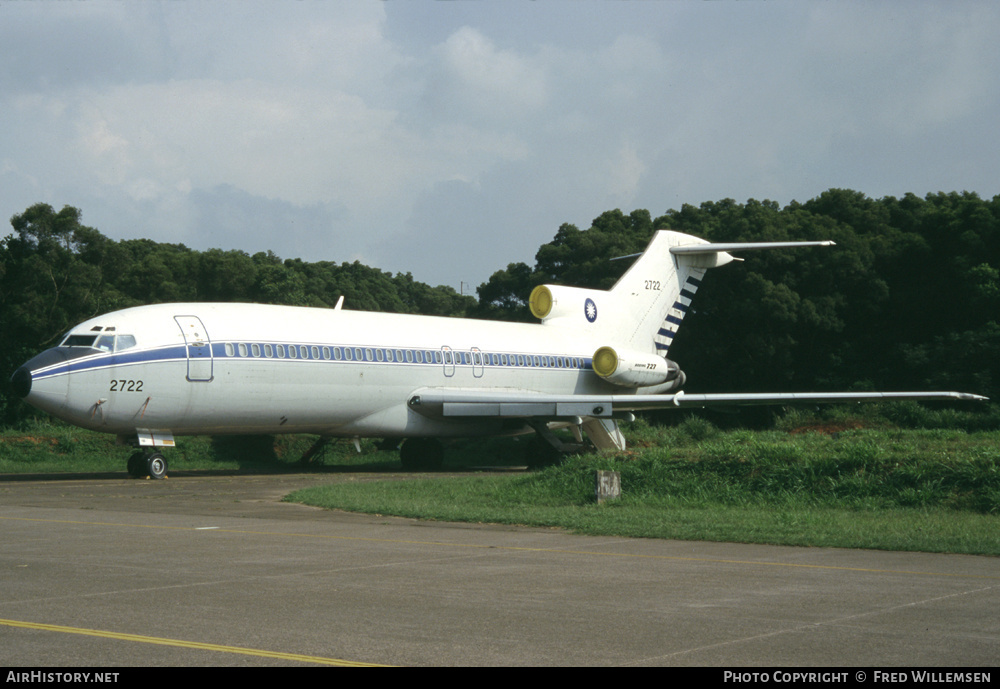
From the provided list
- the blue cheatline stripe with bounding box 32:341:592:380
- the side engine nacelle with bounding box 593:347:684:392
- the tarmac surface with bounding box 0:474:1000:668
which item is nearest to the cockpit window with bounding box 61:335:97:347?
the blue cheatline stripe with bounding box 32:341:592:380

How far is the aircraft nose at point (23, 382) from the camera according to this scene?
21234 mm

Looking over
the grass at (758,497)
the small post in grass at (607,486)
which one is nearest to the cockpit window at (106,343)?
the grass at (758,497)

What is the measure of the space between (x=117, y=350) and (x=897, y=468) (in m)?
15.4

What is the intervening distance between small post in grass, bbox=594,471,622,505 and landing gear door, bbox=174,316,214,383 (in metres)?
10.7

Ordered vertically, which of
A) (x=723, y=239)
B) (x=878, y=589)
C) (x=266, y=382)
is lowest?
(x=878, y=589)

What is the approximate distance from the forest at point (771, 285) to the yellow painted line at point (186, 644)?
32402 millimetres

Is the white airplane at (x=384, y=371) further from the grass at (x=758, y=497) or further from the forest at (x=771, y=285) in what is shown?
the forest at (x=771, y=285)

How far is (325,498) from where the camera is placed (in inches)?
685

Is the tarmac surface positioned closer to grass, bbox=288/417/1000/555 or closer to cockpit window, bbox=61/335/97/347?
grass, bbox=288/417/1000/555

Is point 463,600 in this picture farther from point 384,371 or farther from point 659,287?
point 659,287

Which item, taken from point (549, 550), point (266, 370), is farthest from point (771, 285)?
point (549, 550)
